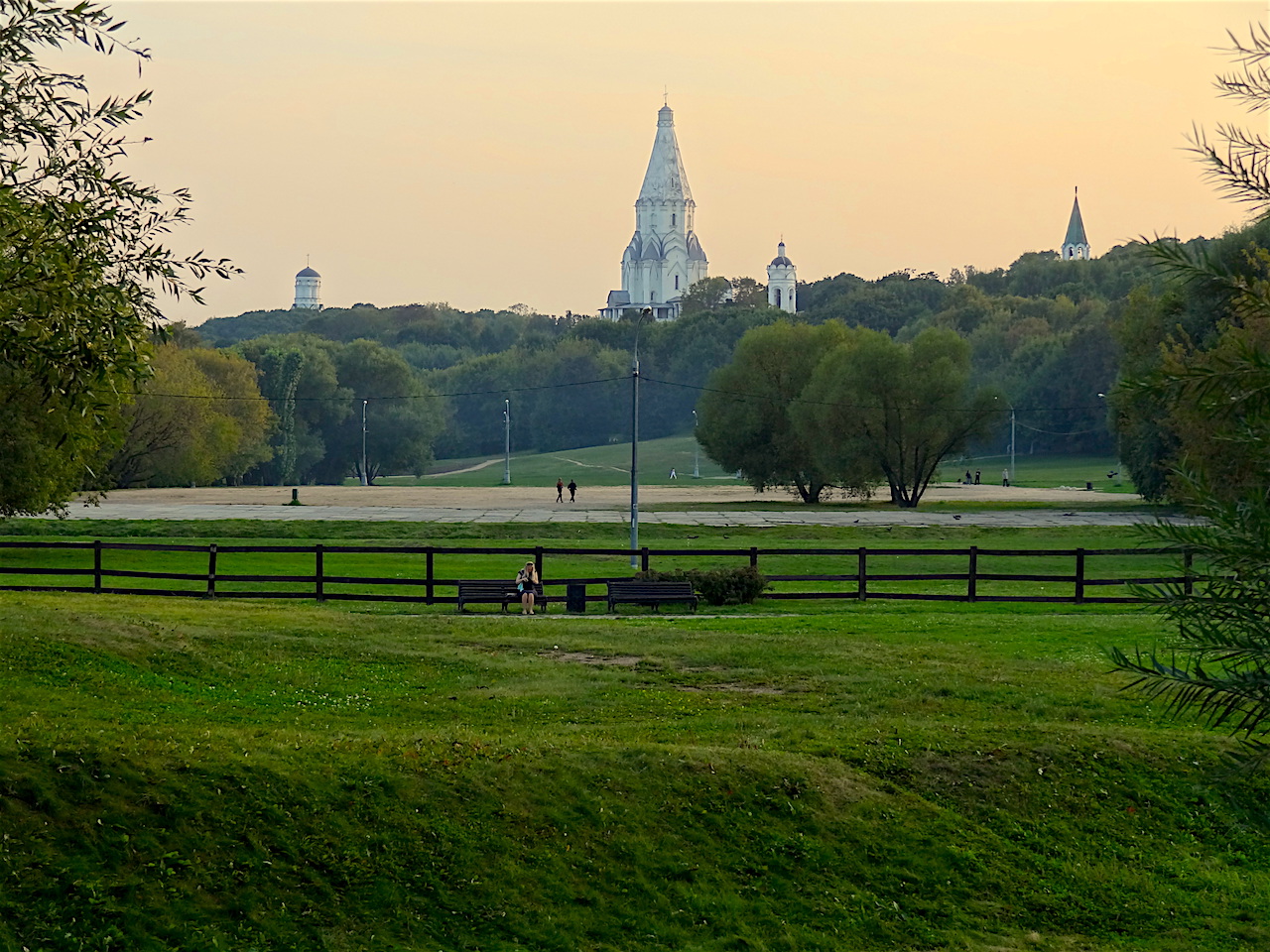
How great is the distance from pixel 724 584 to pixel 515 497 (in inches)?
2760

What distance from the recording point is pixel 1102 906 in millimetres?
12523

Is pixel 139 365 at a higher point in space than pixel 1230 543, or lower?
higher

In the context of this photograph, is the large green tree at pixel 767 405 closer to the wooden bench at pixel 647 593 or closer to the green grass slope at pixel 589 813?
the wooden bench at pixel 647 593

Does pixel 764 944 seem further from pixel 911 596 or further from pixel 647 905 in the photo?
pixel 911 596

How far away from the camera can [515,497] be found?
9788 centimetres

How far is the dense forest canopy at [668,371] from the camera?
140 metres

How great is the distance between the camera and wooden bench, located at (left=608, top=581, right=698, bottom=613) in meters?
26.7

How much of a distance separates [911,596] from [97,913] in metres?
20.6

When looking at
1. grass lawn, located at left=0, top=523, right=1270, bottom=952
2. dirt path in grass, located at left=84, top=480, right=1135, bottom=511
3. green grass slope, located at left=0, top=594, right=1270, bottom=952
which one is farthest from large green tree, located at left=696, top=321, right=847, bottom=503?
green grass slope, located at left=0, top=594, right=1270, bottom=952

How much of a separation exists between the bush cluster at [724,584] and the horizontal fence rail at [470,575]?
0.48m

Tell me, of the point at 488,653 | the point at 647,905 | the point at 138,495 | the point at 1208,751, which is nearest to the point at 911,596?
the point at 488,653

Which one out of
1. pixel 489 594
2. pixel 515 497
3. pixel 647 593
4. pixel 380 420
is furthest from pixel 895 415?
pixel 380 420

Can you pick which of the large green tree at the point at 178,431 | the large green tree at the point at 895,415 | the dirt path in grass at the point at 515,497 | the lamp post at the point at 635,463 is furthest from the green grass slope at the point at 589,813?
the large green tree at the point at 178,431

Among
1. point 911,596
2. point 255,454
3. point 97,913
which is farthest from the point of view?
point 255,454
